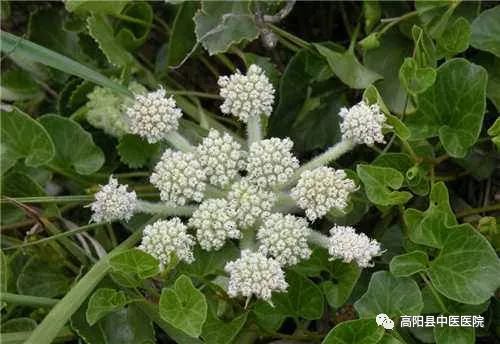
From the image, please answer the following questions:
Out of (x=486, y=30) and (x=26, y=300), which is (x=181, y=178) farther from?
(x=486, y=30)

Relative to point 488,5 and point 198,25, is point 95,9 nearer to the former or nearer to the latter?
point 198,25

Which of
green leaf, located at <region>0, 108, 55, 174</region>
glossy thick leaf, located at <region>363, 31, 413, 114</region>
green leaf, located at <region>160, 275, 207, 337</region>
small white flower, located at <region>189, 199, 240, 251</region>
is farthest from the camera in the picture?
glossy thick leaf, located at <region>363, 31, 413, 114</region>

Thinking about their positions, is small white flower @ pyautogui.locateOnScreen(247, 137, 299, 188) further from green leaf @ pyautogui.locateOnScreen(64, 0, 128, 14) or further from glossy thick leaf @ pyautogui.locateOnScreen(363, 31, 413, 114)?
green leaf @ pyautogui.locateOnScreen(64, 0, 128, 14)

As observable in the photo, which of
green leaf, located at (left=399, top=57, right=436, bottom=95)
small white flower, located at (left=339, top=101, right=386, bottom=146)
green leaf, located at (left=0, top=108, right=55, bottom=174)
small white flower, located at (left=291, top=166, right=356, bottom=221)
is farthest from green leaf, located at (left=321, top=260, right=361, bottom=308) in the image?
green leaf, located at (left=0, top=108, right=55, bottom=174)

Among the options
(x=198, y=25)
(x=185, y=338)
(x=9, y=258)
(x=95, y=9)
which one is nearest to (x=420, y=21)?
(x=198, y=25)

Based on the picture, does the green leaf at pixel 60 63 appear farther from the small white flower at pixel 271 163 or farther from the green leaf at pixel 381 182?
the green leaf at pixel 381 182
